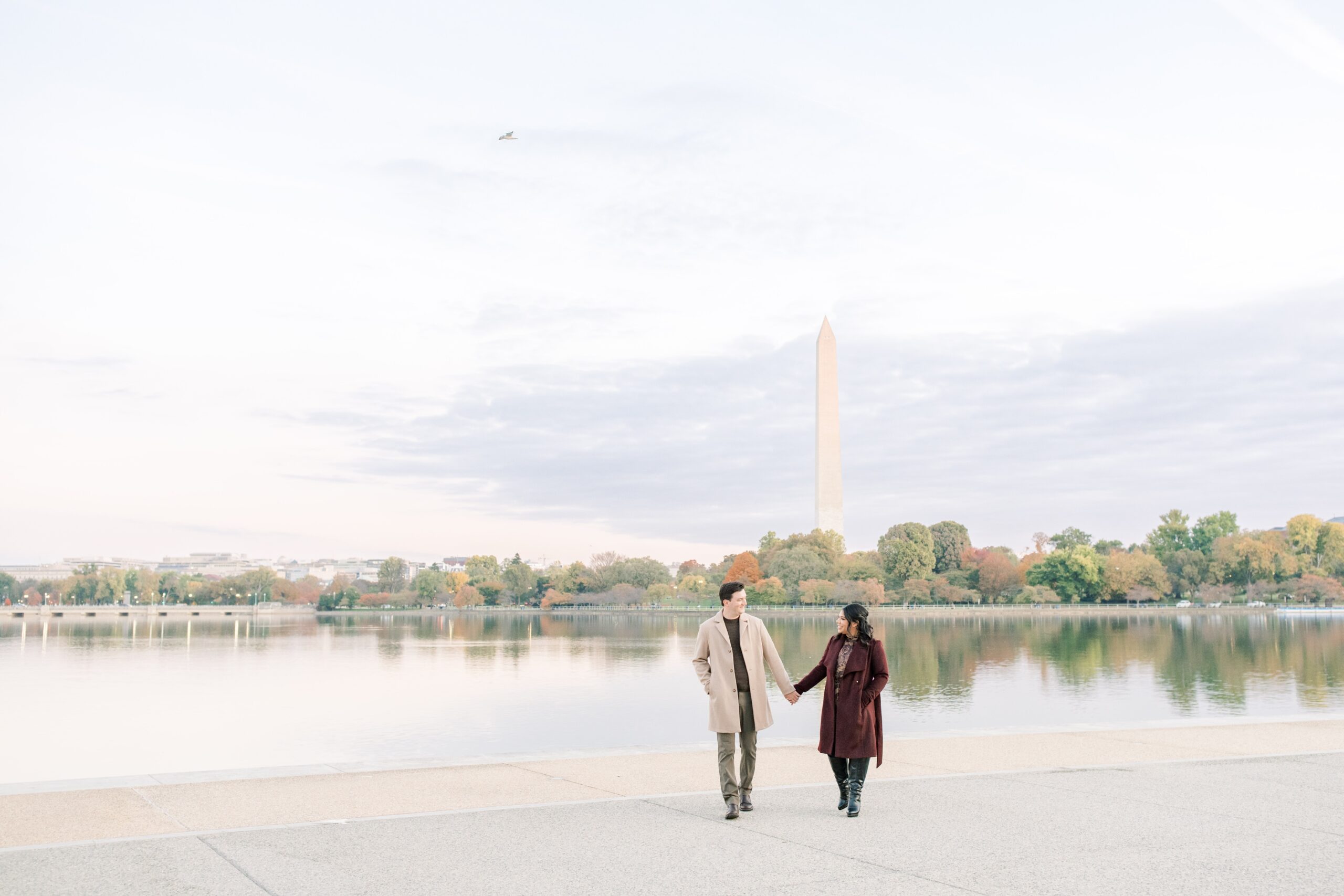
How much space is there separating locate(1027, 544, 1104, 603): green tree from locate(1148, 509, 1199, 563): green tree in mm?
20659

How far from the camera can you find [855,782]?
8.46 m

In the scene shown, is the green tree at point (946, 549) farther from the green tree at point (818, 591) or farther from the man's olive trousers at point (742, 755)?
the man's olive trousers at point (742, 755)

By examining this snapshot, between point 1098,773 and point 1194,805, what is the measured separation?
1.52m

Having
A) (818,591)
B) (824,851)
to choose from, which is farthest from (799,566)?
(824,851)

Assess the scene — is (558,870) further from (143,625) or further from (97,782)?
(143,625)

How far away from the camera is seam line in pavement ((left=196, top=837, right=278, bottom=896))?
20.9 feet

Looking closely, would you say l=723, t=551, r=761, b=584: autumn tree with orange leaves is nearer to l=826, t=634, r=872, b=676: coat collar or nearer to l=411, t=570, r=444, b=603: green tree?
l=411, t=570, r=444, b=603: green tree

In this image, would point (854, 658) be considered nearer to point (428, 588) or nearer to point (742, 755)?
point (742, 755)

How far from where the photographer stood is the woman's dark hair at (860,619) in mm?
8773

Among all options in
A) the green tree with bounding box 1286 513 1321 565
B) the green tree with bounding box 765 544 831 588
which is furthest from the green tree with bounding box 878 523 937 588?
the green tree with bounding box 1286 513 1321 565

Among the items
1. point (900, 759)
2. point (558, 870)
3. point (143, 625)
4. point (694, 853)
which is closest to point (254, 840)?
point (558, 870)

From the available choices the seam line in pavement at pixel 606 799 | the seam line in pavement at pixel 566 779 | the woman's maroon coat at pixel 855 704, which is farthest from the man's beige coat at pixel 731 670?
the seam line in pavement at pixel 566 779

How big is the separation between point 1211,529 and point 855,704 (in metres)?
159

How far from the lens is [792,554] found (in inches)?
5226
